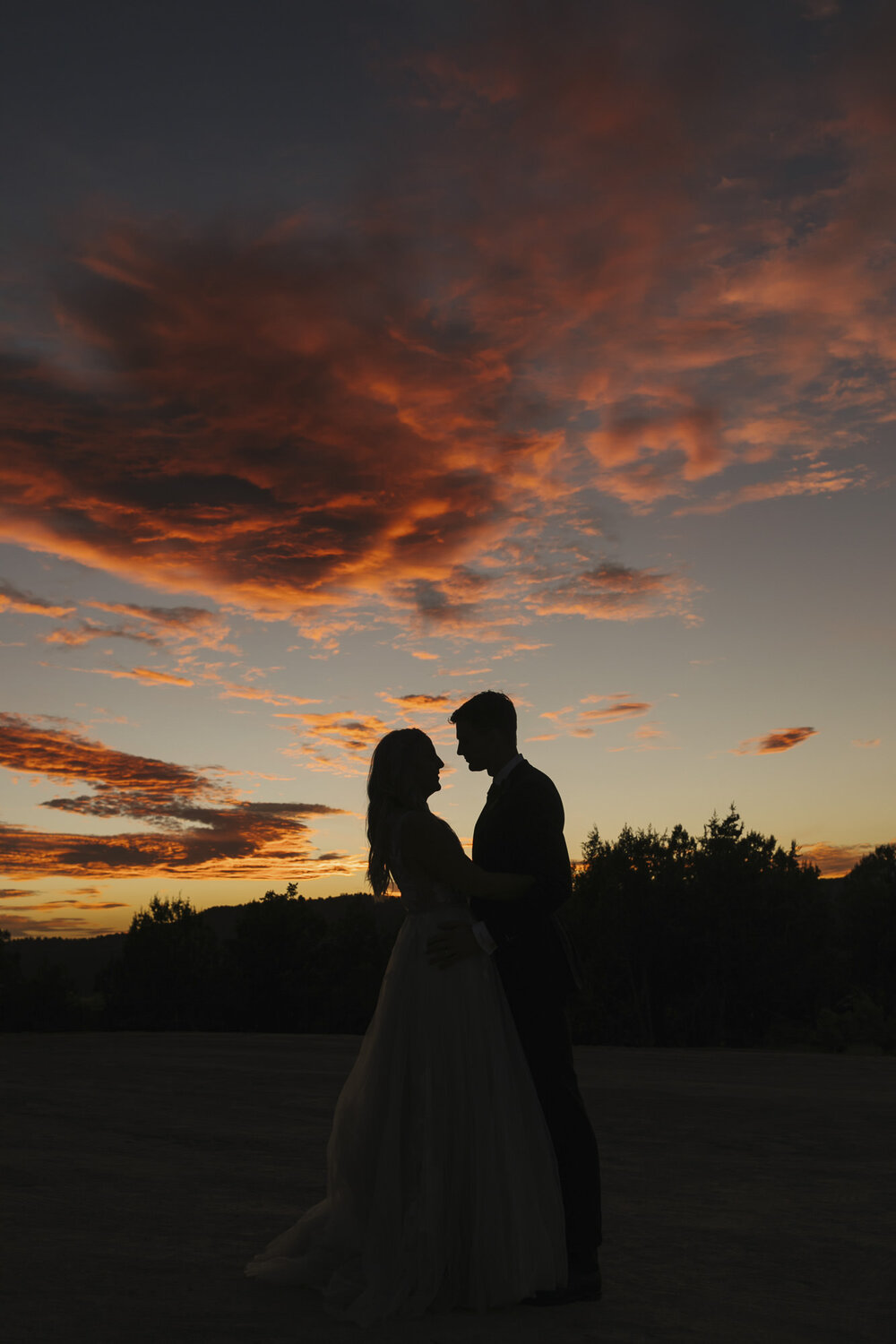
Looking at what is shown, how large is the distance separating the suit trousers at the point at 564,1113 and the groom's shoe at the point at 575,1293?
0.04 meters

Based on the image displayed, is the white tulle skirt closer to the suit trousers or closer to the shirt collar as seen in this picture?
the suit trousers

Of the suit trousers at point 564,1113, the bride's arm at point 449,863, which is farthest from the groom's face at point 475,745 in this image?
the suit trousers at point 564,1113

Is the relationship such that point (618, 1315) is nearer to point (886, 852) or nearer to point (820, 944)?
point (820, 944)

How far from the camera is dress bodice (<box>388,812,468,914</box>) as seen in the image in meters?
4.62

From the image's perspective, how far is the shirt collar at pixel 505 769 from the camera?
4.83 meters

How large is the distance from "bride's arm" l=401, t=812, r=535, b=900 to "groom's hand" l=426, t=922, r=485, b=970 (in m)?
0.17

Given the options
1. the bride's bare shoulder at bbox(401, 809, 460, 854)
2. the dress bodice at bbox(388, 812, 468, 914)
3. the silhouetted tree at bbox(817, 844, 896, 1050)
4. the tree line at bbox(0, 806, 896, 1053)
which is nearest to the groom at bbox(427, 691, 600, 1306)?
the dress bodice at bbox(388, 812, 468, 914)

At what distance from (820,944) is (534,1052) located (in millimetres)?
52047

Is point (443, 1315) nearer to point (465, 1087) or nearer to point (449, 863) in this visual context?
point (465, 1087)

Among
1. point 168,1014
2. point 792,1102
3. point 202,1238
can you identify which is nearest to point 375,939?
point 168,1014

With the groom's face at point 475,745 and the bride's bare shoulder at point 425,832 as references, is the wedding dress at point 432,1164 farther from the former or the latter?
the groom's face at point 475,745

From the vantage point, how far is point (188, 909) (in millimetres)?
81625

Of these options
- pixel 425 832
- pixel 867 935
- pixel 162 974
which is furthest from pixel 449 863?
pixel 162 974

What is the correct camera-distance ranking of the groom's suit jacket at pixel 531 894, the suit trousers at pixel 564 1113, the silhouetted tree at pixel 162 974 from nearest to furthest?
1. the suit trousers at pixel 564 1113
2. the groom's suit jacket at pixel 531 894
3. the silhouetted tree at pixel 162 974
